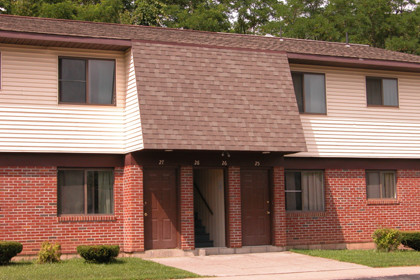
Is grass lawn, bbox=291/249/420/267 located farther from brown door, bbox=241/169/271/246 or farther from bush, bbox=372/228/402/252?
brown door, bbox=241/169/271/246

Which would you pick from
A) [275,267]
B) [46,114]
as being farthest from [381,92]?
[46,114]

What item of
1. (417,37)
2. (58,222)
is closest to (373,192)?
(58,222)

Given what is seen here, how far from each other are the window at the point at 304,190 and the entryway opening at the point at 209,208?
2387 millimetres

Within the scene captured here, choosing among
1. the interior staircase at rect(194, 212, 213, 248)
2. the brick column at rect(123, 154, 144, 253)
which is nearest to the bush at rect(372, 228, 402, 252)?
the interior staircase at rect(194, 212, 213, 248)

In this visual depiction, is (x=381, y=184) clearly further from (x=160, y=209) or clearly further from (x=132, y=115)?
(x=132, y=115)

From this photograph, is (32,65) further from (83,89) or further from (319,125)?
(319,125)

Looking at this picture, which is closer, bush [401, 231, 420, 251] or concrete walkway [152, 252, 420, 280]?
concrete walkway [152, 252, 420, 280]

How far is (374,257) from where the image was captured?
1791 cm

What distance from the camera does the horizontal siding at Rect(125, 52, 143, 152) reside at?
→ 18000 mm

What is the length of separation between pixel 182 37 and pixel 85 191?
21.1 feet

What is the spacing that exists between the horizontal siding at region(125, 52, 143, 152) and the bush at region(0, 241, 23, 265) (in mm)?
4115

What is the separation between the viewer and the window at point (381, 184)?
2227 centimetres

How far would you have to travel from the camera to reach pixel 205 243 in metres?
20.6

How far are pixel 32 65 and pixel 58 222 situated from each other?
14.8ft
